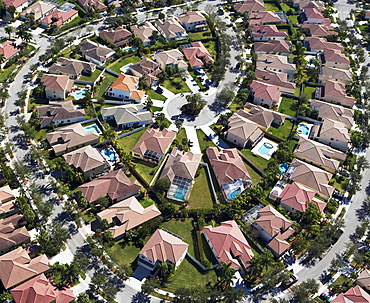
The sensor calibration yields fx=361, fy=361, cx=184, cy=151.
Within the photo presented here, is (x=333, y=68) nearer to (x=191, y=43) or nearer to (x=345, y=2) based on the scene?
(x=191, y=43)

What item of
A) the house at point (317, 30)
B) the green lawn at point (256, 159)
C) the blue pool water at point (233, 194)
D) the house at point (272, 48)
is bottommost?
the blue pool water at point (233, 194)

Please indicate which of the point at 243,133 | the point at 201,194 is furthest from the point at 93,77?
the point at 201,194

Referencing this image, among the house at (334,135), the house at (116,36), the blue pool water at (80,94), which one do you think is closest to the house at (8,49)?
the house at (116,36)

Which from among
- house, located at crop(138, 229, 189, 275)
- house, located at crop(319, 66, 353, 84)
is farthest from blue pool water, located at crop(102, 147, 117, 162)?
house, located at crop(319, 66, 353, 84)

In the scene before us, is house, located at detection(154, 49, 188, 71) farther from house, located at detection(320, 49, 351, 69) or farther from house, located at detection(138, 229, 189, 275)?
house, located at detection(138, 229, 189, 275)

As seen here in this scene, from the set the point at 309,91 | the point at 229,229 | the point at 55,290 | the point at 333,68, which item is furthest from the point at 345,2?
the point at 55,290

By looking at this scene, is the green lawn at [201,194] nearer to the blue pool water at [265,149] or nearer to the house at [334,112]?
the blue pool water at [265,149]

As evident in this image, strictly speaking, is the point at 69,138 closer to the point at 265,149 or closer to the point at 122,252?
the point at 122,252

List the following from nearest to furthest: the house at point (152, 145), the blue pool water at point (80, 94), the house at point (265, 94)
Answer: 1. the house at point (152, 145)
2. the blue pool water at point (80, 94)
3. the house at point (265, 94)
